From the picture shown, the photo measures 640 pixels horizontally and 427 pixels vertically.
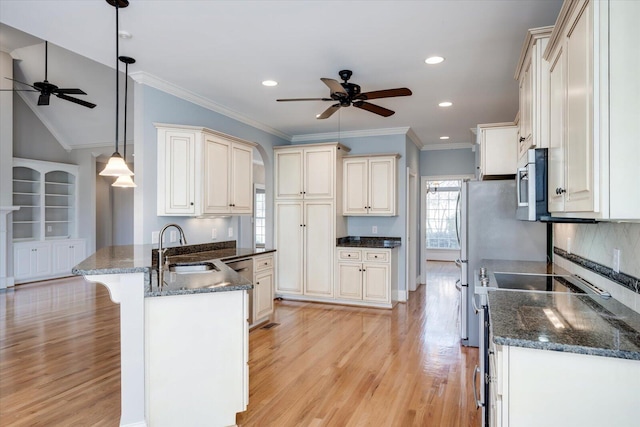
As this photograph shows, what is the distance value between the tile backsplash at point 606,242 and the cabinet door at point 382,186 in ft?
9.09

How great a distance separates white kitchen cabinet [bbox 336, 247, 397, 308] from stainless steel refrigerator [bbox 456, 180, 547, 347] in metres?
1.47

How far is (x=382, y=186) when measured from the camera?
5707 millimetres

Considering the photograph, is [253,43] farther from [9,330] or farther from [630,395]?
[9,330]

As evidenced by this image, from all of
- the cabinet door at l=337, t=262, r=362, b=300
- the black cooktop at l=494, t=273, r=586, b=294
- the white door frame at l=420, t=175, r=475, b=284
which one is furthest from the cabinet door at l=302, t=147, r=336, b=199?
the black cooktop at l=494, t=273, r=586, b=294

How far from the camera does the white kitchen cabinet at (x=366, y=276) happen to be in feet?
17.4

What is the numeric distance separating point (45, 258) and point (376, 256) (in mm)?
6226

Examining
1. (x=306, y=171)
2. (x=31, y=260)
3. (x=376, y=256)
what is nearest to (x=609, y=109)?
(x=376, y=256)

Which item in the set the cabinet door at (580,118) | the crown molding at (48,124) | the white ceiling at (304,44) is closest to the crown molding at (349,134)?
the white ceiling at (304,44)

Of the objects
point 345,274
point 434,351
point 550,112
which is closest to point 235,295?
point 550,112

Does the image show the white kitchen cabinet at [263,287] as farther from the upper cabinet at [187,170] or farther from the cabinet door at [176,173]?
the cabinet door at [176,173]

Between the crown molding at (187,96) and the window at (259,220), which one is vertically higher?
the crown molding at (187,96)

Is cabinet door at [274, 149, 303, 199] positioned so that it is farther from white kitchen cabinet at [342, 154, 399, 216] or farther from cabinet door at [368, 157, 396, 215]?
cabinet door at [368, 157, 396, 215]

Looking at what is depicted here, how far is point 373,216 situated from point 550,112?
4.04 meters

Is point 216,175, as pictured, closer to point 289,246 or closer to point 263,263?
point 263,263
